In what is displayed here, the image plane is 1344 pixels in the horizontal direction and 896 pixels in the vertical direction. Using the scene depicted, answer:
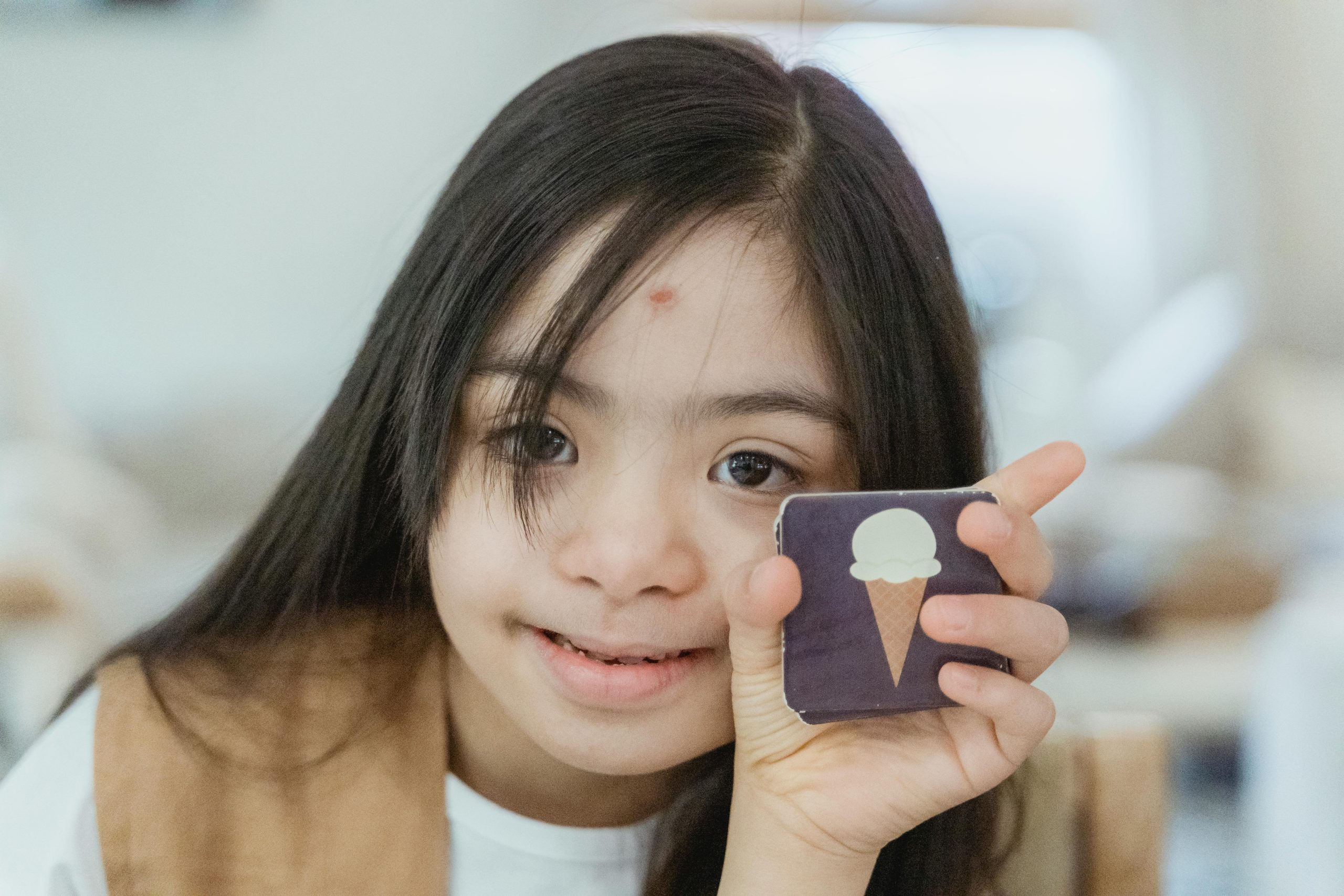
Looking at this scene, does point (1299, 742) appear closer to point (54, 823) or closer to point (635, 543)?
point (635, 543)

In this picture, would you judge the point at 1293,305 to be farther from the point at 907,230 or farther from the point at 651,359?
the point at 651,359

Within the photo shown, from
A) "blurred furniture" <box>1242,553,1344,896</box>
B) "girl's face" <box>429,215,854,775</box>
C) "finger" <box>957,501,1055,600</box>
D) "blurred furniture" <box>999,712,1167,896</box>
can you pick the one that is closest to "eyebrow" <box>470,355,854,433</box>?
"girl's face" <box>429,215,854,775</box>

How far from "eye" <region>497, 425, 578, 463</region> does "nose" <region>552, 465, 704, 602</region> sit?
0.11 ft

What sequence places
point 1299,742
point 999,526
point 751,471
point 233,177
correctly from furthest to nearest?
1. point 1299,742
2. point 233,177
3. point 751,471
4. point 999,526

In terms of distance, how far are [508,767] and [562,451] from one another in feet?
0.81

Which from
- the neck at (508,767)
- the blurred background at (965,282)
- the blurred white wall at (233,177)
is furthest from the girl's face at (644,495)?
the blurred white wall at (233,177)

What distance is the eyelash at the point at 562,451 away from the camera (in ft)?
1.66

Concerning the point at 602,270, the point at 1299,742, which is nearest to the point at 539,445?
the point at 602,270

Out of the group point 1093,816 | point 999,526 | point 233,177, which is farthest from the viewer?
point 233,177

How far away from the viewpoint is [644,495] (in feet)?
1.58

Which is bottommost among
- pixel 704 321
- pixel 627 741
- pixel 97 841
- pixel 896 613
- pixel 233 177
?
pixel 97 841

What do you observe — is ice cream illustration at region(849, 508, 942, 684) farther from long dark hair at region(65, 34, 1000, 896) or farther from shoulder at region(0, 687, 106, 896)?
shoulder at region(0, 687, 106, 896)

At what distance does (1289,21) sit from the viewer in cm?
105

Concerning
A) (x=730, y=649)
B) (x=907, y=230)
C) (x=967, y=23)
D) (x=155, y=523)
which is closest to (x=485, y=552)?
(x=730, y=649)
